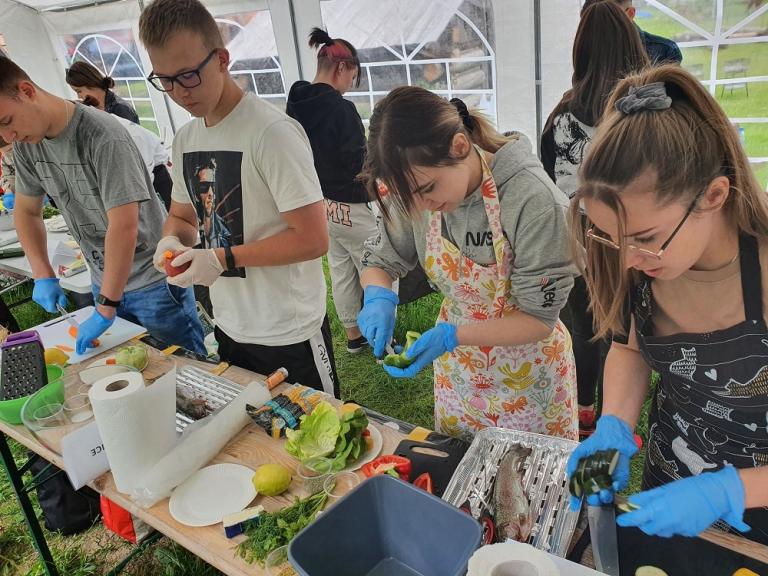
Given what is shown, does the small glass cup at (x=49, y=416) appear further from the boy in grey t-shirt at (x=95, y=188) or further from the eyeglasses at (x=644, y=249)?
the eyeglasses at (x=644, y=249)

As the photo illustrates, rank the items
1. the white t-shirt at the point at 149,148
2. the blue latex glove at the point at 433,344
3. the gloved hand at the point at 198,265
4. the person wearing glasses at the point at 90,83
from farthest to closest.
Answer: the person wearing glasses at the point at 90,83
the white t-shirt at the point at 149,148
the gloved hand at the point at 198,265
the blue latex glove at the point at 433,344

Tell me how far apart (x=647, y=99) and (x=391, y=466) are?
3.41 ft

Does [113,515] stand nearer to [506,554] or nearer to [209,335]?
[506,554]

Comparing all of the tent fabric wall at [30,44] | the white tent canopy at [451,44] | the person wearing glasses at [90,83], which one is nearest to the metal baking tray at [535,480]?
the white tent canopy at [451,44]

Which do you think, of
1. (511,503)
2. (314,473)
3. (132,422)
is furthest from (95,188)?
(511,503)

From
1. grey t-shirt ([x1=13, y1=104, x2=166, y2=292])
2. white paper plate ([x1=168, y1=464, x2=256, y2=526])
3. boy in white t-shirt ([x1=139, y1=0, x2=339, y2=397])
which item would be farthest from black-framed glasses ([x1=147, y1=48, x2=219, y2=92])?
white paper plate ([x1=168, y1=464, x2=256, y2=526])

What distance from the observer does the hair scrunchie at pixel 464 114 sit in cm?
158

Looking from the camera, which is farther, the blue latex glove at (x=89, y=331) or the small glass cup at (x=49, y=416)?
the blue latex glove at (x=89, y=331)

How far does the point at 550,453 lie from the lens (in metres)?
1.43

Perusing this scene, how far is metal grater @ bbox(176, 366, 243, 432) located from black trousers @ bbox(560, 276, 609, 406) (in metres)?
1.71

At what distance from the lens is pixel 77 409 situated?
1896 millimetres

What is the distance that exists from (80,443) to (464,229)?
1296 mm

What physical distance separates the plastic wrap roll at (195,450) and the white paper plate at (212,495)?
33 millimetres

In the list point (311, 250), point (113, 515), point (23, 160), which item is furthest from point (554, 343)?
point (23, 160)
